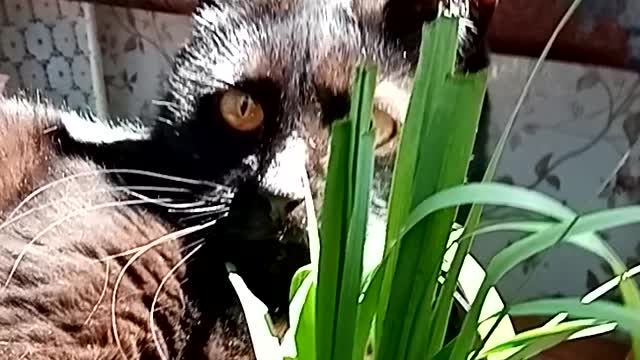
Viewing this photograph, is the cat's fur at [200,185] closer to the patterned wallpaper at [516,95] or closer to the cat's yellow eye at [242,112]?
the cat's yellow eye at [242,112]

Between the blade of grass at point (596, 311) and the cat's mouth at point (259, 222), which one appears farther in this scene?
the cat's mouth at point (259, 222)

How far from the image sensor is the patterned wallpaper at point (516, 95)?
1.28 meters

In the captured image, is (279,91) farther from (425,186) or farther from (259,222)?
(425,186)

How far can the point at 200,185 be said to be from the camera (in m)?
0.80

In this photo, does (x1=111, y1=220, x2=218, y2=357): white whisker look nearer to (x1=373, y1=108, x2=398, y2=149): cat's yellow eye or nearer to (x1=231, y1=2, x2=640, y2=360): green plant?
(x1=373, y1=108, x2=398, y2=149): cat's yellow eye

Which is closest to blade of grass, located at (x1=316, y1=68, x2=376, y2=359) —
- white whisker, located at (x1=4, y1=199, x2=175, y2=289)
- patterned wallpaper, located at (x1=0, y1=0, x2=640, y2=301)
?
white whisker, located at (x1=4, y1=199, x2=175, y2=289)

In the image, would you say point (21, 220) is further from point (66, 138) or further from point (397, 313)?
point (397, 313)

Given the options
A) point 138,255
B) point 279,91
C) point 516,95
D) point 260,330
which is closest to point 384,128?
point 279,91

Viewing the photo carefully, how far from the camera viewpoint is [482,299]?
45 cm

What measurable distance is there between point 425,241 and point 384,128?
0.33m

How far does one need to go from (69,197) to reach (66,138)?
0.29 ft

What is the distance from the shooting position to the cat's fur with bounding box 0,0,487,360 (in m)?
0.72

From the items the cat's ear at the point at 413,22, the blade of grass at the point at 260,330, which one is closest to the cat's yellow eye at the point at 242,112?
the cat's ear at the point at 413,22

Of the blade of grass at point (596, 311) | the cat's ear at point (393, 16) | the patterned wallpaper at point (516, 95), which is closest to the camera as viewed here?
the blade of grass at point (596, 311)
